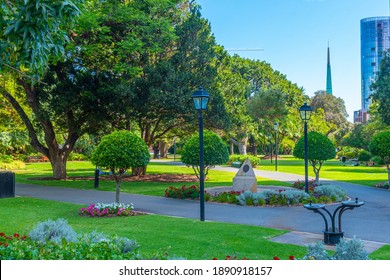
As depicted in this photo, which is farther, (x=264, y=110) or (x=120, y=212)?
(x=264, y=110)

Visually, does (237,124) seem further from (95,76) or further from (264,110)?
(264,110)

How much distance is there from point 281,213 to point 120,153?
17.1 ft

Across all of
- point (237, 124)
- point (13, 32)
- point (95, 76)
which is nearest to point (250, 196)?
point (13, 32)

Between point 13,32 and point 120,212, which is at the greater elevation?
point 13,32

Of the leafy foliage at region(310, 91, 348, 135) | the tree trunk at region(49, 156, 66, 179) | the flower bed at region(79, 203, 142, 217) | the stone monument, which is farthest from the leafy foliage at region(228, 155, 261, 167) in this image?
the leafy foliage at region(310, 91, 348, 135)

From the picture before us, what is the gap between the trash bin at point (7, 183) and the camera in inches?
514

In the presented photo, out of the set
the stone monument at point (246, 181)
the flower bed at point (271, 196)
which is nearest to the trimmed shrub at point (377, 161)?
the flower bed at point (271, 196)

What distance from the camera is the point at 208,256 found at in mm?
7047

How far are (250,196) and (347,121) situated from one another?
63593mm

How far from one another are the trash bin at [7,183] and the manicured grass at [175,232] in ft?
1.57

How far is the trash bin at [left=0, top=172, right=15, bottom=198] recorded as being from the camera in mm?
13062

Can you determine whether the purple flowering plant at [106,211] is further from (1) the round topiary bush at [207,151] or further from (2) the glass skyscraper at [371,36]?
(2) the glass skyscraper at [371,36]

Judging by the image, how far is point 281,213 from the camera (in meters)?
12.8
